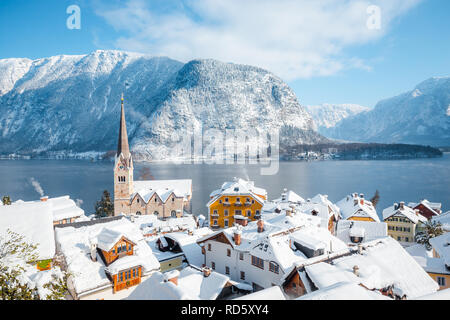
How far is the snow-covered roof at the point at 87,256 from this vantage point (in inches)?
656

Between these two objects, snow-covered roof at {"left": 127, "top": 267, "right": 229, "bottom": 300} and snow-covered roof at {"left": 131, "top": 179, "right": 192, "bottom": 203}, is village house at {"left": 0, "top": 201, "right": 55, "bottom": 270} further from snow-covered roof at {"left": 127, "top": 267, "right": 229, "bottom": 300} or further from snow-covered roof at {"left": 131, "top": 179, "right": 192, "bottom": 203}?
snow-covered roof at {"left": 131, "top": 179, "right": 192, "bottom": 203}

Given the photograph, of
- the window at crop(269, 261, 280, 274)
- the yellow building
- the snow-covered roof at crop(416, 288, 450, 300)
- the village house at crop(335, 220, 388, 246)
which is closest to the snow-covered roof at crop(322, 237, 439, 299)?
the window at crop(269, 261, 280, 274)

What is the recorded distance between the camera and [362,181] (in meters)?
106

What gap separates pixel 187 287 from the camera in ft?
46.2

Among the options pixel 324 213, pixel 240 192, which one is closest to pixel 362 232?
pixel 324 213

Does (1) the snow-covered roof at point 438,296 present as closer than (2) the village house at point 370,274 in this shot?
Yes

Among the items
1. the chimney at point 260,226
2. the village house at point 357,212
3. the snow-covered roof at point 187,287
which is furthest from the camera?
the village house at point 357,212

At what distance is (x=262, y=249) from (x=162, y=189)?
3263cm

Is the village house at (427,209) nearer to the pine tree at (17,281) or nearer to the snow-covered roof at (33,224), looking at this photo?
the snow-covered roof at (33,224)

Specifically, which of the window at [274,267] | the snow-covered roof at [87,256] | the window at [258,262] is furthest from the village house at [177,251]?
the window at [274,267]

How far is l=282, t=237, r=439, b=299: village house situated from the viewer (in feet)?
43.7

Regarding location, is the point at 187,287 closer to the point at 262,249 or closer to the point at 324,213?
the point at 262,249

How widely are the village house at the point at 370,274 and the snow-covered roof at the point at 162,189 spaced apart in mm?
33584
